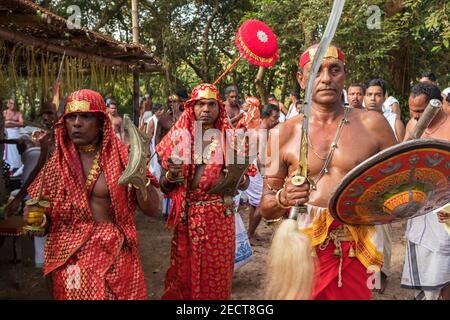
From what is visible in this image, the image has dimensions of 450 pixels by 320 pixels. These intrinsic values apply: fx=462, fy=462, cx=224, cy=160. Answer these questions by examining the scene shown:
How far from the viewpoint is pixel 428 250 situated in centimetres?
389

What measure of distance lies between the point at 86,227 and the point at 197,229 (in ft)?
3.78

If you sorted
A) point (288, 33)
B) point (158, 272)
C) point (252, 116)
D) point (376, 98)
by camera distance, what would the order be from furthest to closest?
point (288, 33) < point (252, 116) < point (376, 98) < point (158, 272)

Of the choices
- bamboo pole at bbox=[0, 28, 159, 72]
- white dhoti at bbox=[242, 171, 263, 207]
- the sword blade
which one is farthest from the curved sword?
white dhoti at bbox=[242, 171, 263, 207]

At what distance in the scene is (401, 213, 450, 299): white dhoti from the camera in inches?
149

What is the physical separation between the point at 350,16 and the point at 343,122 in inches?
337

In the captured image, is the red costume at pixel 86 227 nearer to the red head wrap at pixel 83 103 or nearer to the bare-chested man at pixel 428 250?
the red head wrap at pixel 83 103

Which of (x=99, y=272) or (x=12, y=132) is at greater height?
(x=12, y=132)

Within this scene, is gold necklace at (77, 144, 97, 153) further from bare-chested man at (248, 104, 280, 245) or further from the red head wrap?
bare-chested man at (248, 104, 280, 245)

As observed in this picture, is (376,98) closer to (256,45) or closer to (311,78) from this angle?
(256,45)

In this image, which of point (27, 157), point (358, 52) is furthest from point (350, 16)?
point (27, 157)

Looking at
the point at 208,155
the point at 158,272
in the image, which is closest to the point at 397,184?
the point at 208,155

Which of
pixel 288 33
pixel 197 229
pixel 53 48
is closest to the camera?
pixel 197 229

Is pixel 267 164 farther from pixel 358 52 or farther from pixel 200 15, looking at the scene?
pixel 200 15

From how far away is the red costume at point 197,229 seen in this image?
3855 millimetres
